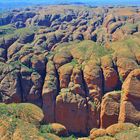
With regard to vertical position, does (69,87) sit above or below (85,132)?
above

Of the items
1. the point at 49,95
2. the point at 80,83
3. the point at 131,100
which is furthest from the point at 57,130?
the point at 80,83

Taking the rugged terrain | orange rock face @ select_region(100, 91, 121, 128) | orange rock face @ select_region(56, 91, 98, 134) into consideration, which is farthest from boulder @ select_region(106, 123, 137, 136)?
orange rock face @ select_region(56, 91, 98, 134)

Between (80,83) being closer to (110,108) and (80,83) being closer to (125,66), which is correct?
(125,66)

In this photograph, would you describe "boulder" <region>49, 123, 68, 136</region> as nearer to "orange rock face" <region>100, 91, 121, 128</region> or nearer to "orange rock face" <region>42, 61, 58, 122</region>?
"orange rock face" <region>100, 91, 121, 128</region>

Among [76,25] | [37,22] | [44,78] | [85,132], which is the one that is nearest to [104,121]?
[85,132]

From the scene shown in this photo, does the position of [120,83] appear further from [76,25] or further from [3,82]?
[76,25]

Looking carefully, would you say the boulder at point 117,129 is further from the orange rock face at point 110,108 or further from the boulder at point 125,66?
the boulder at point 125,66

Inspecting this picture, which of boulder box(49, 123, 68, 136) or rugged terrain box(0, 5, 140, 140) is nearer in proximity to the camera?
boulder box(49, 123, 68, 136)

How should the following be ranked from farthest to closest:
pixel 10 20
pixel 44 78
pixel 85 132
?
pixel 10 20, pixel 44 78, pixel 85 132
